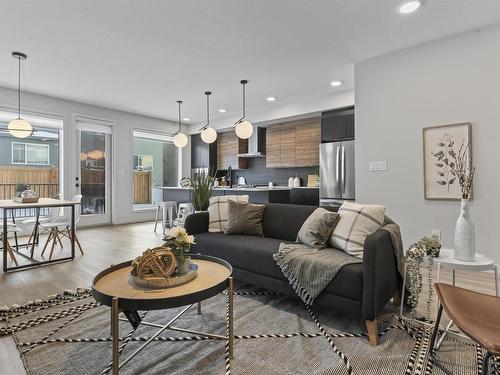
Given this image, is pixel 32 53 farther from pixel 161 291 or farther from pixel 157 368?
pixel 157 368

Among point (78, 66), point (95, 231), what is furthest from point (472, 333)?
point (95, 231)

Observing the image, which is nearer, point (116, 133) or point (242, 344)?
point (242, 344)

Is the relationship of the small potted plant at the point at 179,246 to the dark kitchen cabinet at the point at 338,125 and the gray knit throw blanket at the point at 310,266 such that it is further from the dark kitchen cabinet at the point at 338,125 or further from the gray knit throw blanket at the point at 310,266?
the dark kitchen cabinet at the point at 338,125

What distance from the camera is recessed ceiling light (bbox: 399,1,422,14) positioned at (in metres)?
2.61

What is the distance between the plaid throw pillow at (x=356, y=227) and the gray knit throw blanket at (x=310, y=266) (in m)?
0.07

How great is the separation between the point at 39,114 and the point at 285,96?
460cm

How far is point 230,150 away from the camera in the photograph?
7438 mm

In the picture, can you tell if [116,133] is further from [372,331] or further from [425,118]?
[372,331]

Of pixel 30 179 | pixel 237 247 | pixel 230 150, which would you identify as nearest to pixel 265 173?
pixel 230 150

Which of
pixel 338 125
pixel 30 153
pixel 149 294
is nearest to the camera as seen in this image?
pixel 149 294

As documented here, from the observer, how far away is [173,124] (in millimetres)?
7691

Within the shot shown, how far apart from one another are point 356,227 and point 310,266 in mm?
498

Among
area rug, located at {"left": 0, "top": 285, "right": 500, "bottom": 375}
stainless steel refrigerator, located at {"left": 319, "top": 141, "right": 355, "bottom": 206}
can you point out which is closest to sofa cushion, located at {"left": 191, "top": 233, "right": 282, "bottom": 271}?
area rug, located at {"left": 0, "top": 285, "right": 500, "bottom": 375}

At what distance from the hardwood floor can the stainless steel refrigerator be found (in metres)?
1.85
